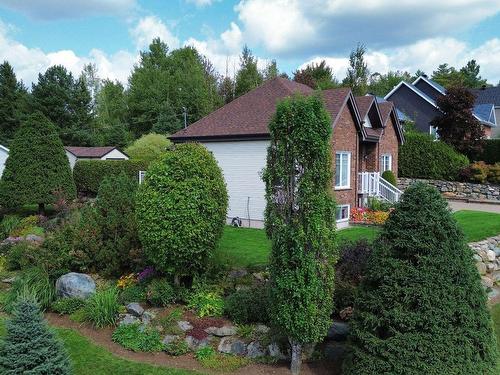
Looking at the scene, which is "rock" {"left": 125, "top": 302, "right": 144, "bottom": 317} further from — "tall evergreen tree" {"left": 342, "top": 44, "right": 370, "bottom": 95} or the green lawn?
"tall evergreen tree" {"left": 342, "top": 44, "right": 370, "bottom": 95}

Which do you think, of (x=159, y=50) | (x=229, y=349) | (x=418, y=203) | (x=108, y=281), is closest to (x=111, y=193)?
(x=108, y=281)

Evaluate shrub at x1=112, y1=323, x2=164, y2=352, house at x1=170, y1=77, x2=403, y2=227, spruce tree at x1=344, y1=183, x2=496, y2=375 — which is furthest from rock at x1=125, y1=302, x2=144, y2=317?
Answer: house at x1=170, y1=77, x2=403, y2=227

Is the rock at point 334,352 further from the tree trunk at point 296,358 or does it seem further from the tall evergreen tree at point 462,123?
the tall evergreen tree at point 462,123

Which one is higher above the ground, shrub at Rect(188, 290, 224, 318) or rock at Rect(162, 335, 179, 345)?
shrub at Rect(188, 290, 224, 318)

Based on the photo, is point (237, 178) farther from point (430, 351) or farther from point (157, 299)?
point (430, 351)

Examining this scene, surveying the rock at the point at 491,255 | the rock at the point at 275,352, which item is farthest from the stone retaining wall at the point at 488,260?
the rock at the point at 275,352

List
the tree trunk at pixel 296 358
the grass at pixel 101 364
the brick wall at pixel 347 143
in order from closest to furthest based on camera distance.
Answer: the tree trunk at pixel 296 358 < the grass at pixel 101 364 < the brick wall at pixel 347 143

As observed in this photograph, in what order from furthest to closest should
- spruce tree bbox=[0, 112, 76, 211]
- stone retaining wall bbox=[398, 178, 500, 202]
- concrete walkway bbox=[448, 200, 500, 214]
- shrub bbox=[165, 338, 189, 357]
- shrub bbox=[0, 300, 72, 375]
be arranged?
stone retaining wall bbox=[398, 178, 500, 202], concrete walkway bbox=[448, 200, 500, 214], spruce tree bbox=[0, 112, 76, 211], shrub bbox=[165, 338, 189, 357], shrub bbox=[0, 300, 72, 375]
